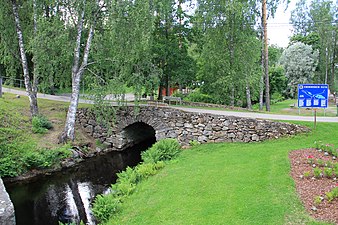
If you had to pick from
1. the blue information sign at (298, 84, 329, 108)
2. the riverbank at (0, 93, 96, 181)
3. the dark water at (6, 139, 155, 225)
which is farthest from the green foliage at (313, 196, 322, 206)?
the riverbank at (0, 93, 96, 181)

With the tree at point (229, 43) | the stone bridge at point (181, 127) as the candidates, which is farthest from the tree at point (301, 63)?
the stone bridge at point (181, 127)

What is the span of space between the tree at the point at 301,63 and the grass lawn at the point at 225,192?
26.0 m

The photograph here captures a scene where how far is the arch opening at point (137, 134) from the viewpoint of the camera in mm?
18948

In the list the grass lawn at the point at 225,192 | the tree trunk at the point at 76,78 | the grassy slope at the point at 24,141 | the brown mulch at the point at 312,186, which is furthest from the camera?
the tree trunk at the point at 76,78

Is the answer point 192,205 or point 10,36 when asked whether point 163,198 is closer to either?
point 192,205

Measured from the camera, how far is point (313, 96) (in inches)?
505

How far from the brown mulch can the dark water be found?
20.5 feet

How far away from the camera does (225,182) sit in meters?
9.30

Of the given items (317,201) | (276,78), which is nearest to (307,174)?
(317,201)

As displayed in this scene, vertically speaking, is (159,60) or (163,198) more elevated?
(159,60)

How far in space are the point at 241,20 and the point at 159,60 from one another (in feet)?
21.0

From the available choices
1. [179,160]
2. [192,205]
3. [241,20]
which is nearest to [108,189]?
[179,160]

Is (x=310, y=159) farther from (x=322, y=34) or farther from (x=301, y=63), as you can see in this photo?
(x=322, y=34)

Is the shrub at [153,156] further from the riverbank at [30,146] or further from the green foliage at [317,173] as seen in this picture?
the green foliage at [317,173]
